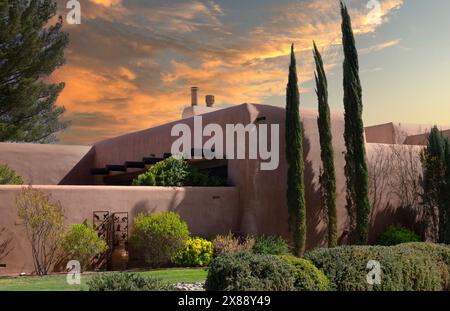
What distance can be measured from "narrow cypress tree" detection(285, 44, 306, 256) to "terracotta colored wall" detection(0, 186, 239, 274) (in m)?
1.97

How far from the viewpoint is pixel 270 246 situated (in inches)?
669

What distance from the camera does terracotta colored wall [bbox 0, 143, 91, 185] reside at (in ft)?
85.0

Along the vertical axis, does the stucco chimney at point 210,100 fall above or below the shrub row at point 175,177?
above

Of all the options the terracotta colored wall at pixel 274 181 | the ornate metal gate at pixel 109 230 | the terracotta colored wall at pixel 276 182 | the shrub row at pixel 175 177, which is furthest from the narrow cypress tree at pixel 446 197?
the ornate metal gate at pixel 109 230

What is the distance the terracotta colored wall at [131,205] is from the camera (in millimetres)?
14969

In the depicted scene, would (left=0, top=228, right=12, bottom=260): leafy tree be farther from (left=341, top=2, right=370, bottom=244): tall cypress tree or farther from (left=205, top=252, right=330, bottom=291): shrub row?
(left=341, top=2, right=370, bottom=244): tall cypress tree

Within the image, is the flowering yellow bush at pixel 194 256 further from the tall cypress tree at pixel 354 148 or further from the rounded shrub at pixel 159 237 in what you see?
the tall cypress tree at pixel 354 148

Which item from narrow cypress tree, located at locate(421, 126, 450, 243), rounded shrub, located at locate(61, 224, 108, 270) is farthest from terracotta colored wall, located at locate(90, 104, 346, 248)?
rounded shrub, located at locate(61, 224, 108, 270)

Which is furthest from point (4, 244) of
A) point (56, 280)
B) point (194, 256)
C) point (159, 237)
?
point (194, 256)

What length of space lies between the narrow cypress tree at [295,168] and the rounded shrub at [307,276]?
9121mm

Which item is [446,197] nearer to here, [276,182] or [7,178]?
[276,182]

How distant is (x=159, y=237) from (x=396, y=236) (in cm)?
928

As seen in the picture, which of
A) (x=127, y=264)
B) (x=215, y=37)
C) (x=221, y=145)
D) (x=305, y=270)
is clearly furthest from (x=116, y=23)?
(x=305, y=270)
